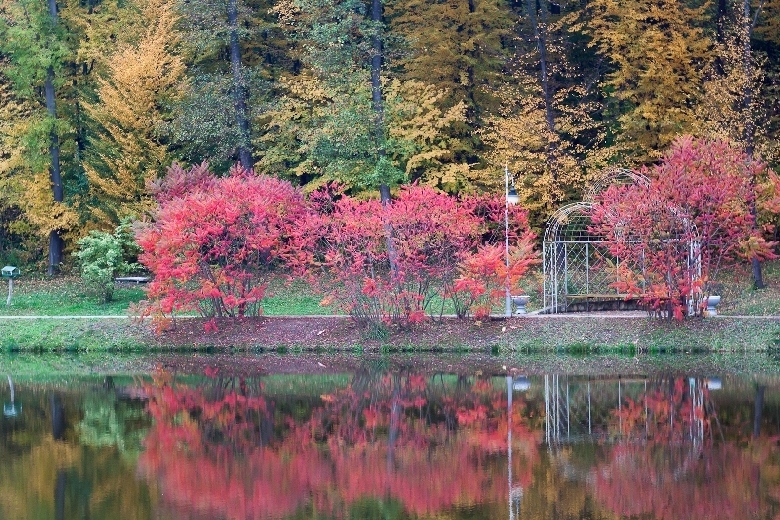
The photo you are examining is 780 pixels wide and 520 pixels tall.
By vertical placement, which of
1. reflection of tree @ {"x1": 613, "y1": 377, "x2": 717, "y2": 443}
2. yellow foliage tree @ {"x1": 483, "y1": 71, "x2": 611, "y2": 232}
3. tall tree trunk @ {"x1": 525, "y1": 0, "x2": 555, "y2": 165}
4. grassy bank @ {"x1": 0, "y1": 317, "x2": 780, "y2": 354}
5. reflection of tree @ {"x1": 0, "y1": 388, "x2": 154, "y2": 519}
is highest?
tall tree trunk @ {"x1": 525, "y1": 0, "x2": 555, "y2": 165}

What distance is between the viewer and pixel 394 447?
647 inches

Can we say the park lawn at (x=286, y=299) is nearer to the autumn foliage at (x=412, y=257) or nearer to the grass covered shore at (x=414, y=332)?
the grass covered shore at (x=414, y=332)

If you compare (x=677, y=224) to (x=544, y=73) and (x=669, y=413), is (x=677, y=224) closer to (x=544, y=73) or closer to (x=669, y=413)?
(x=669, y=413)

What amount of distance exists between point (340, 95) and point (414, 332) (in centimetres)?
761

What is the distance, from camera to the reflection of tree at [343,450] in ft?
44.6

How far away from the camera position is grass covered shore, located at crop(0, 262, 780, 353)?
2541cm

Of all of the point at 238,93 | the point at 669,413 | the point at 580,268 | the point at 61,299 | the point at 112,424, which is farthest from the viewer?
the point at 238,93

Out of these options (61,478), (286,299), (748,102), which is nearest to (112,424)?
(61,478)

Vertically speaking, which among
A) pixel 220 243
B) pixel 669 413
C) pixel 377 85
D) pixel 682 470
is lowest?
pixel 682 470

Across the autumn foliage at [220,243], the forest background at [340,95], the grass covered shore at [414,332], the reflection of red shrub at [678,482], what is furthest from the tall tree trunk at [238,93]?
the reflection of red shrub at [678,482]

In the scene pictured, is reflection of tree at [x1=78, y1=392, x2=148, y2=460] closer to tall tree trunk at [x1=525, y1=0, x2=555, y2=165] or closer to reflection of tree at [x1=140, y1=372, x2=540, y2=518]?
reflection of tree at [x1=140, y1=372, x2=540, y2=518]

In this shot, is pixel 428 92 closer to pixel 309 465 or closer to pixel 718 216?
pixel 718 216

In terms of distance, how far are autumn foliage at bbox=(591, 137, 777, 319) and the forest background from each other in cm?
559

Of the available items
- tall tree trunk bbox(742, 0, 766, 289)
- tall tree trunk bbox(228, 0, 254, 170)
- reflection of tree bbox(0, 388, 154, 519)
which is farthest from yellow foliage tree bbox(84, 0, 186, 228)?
tall tree trunk bbox(742, 0, 766, 289)
